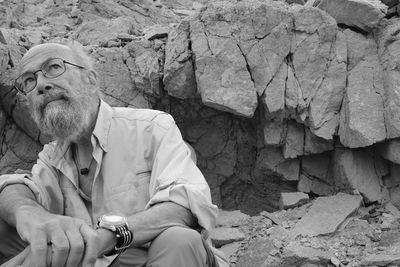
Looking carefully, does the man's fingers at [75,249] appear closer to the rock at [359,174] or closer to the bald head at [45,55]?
the bald head at [45,55]

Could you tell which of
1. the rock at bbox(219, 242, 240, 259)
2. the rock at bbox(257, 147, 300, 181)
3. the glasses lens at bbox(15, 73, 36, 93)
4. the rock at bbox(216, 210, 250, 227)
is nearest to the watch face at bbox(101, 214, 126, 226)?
the glasses lens at bbox(15, 73, 36, 93)

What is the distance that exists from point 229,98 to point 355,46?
2.00 metres

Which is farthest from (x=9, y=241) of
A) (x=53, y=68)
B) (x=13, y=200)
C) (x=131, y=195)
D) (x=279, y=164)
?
(x=279, y=164)

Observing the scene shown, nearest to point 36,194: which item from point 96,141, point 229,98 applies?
point 96,141

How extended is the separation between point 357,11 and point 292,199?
2858 mm

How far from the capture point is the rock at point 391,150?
6496 mm

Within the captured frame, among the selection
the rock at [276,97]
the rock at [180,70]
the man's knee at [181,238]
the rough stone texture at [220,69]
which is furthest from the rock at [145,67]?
the man's knee at [181,238]

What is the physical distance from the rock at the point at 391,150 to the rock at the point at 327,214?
0.68 meters

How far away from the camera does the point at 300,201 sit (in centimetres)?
692

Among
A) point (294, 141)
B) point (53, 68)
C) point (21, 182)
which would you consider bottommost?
point (294, 141)

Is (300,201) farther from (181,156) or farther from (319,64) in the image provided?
(181,156)

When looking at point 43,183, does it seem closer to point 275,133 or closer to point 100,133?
point 100,133

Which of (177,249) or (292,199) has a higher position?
(177,249)

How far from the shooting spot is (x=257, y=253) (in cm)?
575
